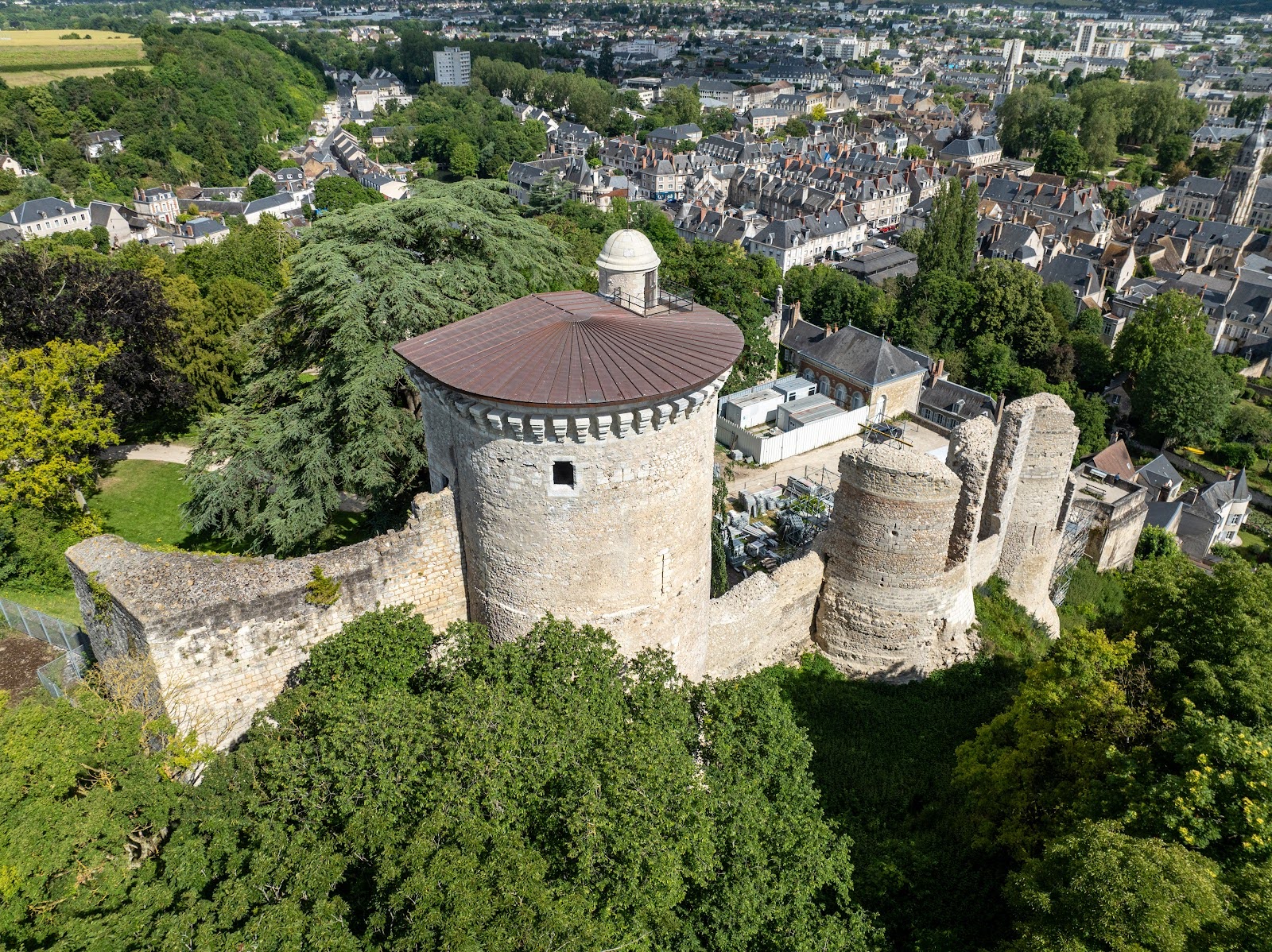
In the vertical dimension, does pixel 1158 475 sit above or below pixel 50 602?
below

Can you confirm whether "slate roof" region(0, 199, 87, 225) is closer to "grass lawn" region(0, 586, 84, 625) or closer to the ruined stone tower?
"grass lawn" region(0, 586, 84, 625)

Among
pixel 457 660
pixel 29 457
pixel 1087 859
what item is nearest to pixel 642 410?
pixel 457 660

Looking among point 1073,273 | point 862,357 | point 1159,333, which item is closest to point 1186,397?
point 1159,333

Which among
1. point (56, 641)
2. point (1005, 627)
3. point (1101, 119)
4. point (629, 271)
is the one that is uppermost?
point (629, 271)

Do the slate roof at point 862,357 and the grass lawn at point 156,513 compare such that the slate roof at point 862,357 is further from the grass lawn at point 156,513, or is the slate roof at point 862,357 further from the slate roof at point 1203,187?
the slate roof at point 1203,187

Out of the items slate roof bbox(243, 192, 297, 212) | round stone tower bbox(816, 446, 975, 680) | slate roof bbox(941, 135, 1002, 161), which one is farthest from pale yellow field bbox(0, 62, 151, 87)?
round stone tower bbox(816, 446, 975, 680)

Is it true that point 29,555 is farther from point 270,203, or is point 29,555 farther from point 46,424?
point 270,203
